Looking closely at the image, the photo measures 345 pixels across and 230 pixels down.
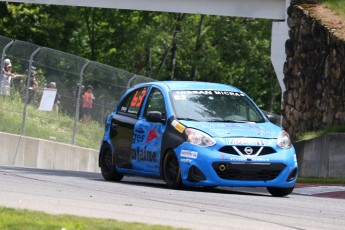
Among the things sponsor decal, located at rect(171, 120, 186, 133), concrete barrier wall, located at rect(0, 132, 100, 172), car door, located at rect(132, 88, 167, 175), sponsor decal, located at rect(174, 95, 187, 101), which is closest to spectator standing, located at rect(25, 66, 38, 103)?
concrete barrier wall, located at rect(0, 132, 100, 172)

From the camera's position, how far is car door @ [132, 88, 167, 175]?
16.8 m

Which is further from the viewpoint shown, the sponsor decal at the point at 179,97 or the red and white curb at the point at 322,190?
the red and white curb at the point at 322,190

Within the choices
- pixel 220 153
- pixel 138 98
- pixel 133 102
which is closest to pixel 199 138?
pixel 220 153

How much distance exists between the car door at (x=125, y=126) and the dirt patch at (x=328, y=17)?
8677 mm

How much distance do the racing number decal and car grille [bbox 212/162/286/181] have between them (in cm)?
253

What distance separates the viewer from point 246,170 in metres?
15.9

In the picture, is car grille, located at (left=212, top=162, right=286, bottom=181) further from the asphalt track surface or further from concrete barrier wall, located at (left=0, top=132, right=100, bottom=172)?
concrete barrier wall, located at (left=0, top=132, right=100, bottom=172)

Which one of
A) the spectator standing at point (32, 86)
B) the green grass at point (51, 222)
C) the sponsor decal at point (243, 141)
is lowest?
the spectator standing at point (32, 86)

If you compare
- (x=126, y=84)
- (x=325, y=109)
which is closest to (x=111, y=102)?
(x=126, y=84)

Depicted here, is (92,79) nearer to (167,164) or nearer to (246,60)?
(167,164)

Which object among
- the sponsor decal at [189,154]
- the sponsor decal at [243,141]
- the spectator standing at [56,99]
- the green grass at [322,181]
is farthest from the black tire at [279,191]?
the spectator standing at [56,99]

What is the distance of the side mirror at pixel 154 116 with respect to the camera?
55.1ft

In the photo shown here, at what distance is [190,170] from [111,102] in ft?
42.3

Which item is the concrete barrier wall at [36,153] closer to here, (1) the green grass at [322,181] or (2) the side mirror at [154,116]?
(1) the green grass at [322,181]
